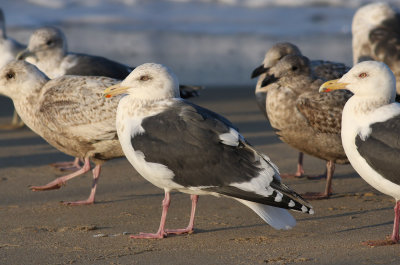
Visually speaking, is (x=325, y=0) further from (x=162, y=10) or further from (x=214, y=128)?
(x=214, y=128)

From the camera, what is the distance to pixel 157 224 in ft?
19.9

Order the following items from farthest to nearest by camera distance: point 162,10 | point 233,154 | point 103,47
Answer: point 162,10
point 103,47
point 233,154

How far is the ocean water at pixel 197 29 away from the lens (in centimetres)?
1416

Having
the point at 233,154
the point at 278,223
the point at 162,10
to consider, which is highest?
the point at 233,154

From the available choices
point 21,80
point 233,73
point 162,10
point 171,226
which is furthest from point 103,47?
point 171,226

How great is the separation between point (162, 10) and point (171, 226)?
51.4ft

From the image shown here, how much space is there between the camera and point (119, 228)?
5930mm

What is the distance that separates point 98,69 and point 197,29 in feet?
30.1

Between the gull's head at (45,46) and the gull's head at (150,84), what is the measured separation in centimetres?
407

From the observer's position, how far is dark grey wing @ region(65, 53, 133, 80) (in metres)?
8.89

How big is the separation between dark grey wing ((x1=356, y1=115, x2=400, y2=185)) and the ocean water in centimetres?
736

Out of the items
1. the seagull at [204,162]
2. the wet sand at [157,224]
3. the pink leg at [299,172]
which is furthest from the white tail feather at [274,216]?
the pink leg at [299,172]

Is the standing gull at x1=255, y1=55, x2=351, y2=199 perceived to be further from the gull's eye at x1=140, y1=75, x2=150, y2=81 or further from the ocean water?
the ocean water

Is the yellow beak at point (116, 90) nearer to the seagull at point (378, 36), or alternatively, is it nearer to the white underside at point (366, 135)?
the white underside at point (366, 135)
